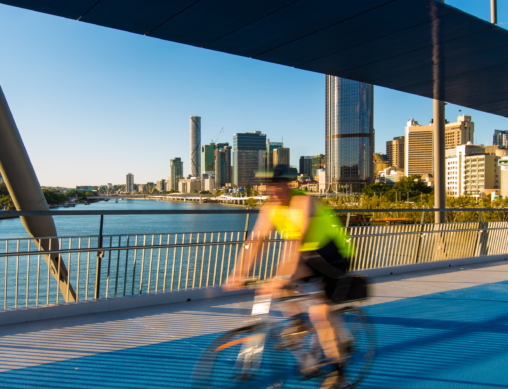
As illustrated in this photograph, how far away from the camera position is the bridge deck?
12.8ft

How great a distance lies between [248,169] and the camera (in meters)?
3.88

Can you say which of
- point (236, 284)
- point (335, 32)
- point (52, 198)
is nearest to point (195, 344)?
point (236, 284)

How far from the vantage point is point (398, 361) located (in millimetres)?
4332

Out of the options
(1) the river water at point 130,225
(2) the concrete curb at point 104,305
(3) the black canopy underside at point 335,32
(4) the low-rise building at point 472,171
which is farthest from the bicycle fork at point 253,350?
(4) the low-rise building at point 472,171

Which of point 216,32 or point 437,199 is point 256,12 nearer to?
point 216,32

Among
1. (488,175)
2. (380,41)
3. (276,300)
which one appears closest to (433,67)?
(380,41)

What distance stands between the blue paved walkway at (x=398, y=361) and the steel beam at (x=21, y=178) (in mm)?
3771

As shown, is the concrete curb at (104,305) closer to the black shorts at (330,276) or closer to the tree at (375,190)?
the black shorts at (330,276)

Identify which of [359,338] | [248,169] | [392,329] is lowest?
[392,329]

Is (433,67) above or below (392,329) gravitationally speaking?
above

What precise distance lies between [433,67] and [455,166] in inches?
7333

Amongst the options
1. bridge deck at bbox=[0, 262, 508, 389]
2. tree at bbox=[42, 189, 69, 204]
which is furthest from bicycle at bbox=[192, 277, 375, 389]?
tree at bbox=[42, 189, 69, 204]

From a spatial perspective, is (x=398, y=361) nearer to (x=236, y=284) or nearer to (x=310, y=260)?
(x=310, y=260)

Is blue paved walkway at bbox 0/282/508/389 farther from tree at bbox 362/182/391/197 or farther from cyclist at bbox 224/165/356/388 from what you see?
tree at bbox 362/182/391/197
